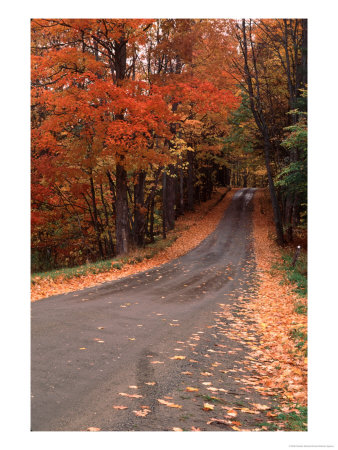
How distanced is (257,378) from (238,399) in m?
0.88

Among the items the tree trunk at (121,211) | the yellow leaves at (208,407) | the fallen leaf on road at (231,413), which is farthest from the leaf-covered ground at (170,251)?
the fallen leaf on road at (231,413)

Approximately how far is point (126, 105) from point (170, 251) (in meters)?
9.22

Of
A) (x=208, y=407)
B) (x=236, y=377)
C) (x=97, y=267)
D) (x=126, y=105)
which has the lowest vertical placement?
(x=236, y=377)

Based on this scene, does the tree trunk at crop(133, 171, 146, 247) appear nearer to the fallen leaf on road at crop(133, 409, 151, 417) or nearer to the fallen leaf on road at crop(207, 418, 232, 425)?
the fallen leaf on road at crop(133, 409, 151, 417)

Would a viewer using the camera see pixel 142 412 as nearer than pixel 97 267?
Yes

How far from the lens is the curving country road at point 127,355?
4035 millimetres

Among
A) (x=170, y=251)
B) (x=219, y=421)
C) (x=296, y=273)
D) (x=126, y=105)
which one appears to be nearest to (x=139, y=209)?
(x=170, y=251)

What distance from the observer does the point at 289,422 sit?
414 cm

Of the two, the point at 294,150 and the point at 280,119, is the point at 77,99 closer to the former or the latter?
the point at 294,150

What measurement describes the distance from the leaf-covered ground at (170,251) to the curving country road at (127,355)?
0.82 m

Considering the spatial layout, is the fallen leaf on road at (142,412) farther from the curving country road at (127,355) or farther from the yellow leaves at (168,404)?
the yellow leaves at (168,404)

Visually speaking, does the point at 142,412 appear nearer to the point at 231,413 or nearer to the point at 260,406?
the point at 231,413
